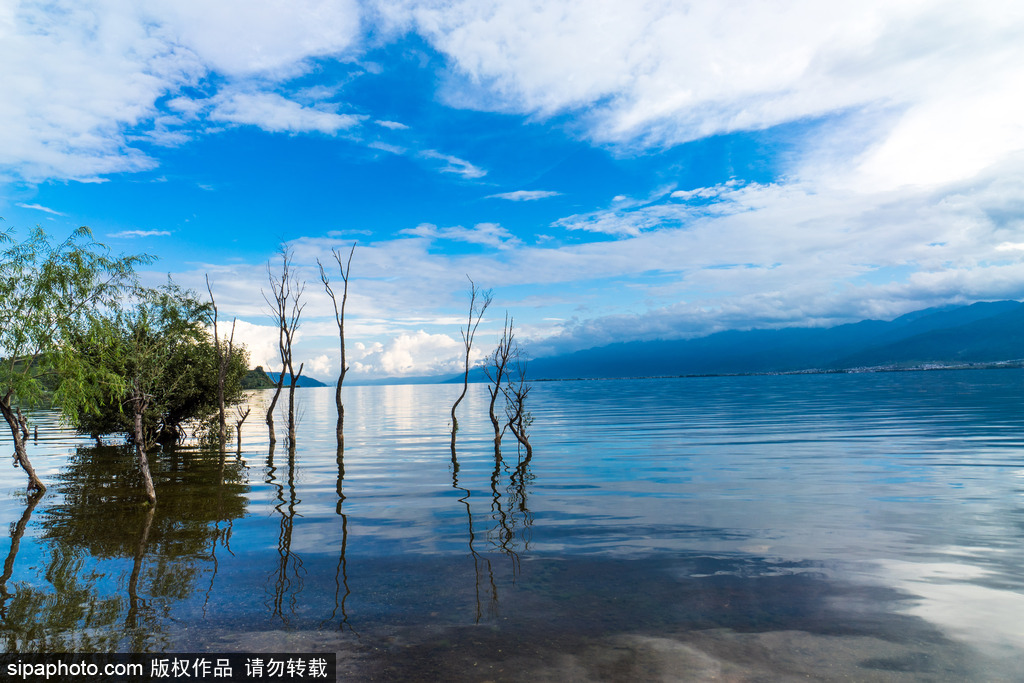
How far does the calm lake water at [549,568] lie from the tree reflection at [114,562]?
80 mm

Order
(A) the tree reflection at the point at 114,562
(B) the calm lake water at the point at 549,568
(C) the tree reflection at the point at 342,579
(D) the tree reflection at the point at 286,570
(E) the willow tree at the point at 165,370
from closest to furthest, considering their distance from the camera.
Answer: (B) the calm lake water at the point at 549,568 → (A) the tree reflection at the point at 114,562 → (C) the tree reflection at the point at 342,579 → (D) the tree reflection at the point at 286,570 → (E) the willow tree at the point at 165,370

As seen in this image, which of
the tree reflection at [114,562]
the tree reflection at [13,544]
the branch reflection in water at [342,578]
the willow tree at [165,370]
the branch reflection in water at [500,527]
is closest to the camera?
the tree reflection at [114,562]

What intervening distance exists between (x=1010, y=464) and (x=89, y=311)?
47319 millimetres

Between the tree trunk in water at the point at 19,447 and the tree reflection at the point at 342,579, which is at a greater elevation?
the tree trunk in water at the point at 19,447

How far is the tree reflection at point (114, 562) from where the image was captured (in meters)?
10.4

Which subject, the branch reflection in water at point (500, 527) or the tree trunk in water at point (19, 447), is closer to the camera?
the branch reflection in water at point (500, 527)

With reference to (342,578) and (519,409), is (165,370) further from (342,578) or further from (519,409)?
(342,578)

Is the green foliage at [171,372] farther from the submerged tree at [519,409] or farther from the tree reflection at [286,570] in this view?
the submerged tree at [519,409]

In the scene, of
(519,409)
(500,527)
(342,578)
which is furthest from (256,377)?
(342,578)

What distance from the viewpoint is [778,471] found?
96.2 feet

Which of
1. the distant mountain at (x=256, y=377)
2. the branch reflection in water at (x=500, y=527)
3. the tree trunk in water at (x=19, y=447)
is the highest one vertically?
the distant mountain at (x=256, y=377)

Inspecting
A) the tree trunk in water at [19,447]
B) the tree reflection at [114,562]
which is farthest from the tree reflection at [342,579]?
the tree trunk in water at [19,447]

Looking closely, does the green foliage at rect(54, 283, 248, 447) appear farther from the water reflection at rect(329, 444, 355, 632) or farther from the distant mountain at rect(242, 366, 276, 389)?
the water reflection at rect(329, 444, 355, 632)

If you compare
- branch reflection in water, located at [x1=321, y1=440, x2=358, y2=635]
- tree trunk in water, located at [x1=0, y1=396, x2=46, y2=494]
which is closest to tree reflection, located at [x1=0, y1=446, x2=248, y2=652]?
tree trunk in water, located at [x1=0, y1=396, x2=46, y2=494]
